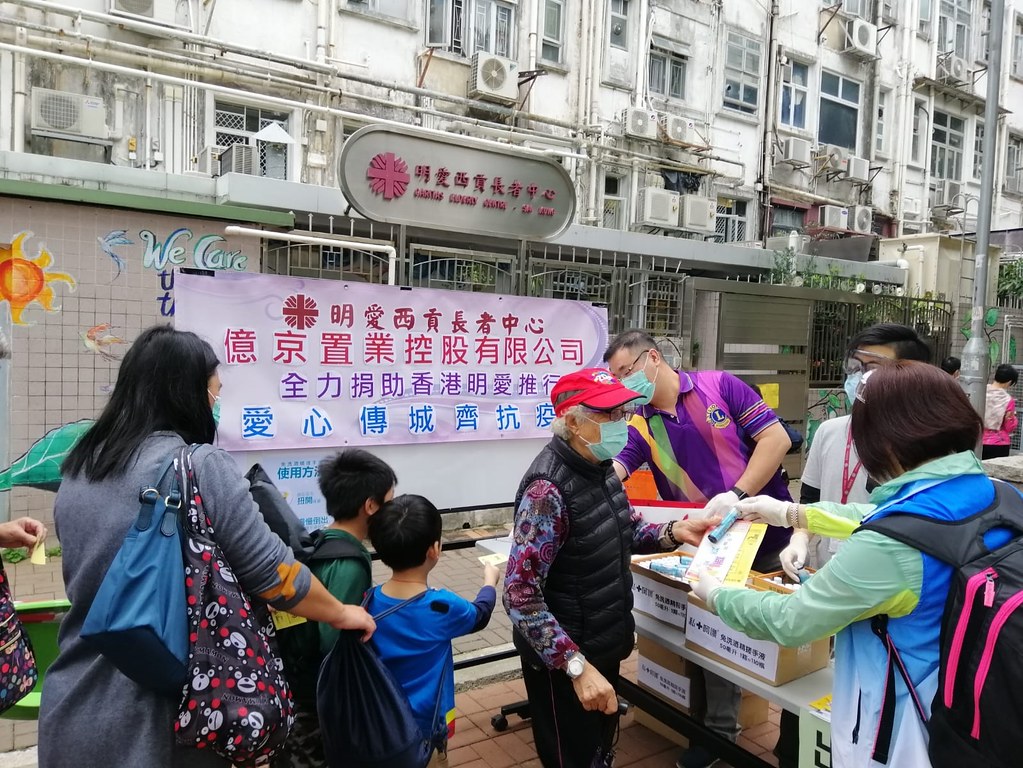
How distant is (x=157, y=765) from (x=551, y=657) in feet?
3.27

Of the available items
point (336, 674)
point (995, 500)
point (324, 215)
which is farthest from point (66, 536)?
point (324, 215)

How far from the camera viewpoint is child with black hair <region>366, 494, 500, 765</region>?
6.93 feet

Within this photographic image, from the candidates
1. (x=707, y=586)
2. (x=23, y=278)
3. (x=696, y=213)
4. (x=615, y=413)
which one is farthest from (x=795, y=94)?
(x=707, y=586)

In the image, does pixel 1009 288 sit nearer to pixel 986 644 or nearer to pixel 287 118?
pixel 287 118

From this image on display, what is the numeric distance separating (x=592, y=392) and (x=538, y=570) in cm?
56

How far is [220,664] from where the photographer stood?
5.10 feet

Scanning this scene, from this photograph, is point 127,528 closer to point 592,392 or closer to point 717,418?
point 592,392

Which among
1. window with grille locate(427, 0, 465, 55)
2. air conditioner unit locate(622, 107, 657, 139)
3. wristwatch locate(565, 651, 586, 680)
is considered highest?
window with grille locate(427, 0, 465, 55)

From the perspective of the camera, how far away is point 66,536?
161 centimetres

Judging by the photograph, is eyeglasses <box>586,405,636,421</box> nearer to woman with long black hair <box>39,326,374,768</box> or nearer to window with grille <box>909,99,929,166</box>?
woman with long black hair <box>39,326,374,768</box>

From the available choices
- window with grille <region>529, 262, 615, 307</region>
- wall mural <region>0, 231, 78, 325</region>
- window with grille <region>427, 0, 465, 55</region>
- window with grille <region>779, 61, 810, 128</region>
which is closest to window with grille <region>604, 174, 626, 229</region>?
window with grille <region>427, 0, 465, 55</region>

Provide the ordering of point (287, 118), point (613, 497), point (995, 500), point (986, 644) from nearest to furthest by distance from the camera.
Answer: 1. point (986, 644)
2. point (995, 500)
3. point (613, 497)
4. point (287, 118)

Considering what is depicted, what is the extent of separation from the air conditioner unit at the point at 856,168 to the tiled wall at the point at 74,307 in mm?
12845

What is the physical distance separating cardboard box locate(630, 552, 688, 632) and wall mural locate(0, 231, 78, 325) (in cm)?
466
